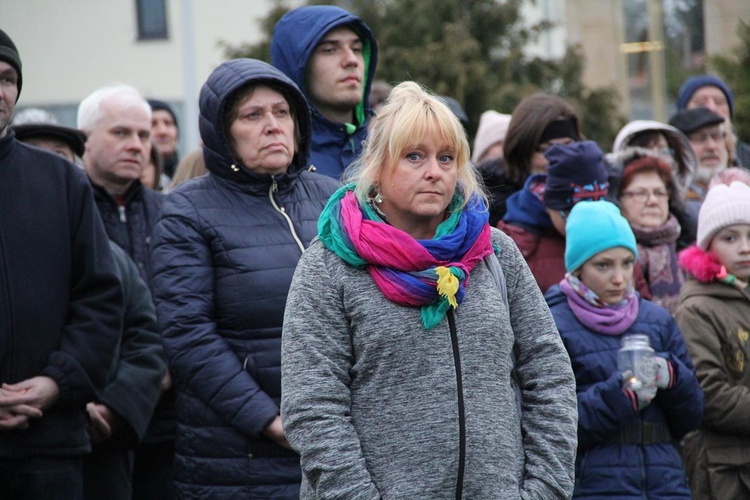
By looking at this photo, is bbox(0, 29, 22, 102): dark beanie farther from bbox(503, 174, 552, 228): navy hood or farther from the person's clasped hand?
the person's clasped hand

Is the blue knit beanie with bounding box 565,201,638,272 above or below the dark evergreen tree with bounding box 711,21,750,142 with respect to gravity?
below

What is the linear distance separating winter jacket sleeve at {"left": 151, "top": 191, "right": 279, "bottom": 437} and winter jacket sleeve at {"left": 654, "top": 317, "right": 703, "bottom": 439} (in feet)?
5.70

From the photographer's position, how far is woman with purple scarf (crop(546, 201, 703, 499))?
5113 mm

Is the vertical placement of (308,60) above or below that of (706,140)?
above

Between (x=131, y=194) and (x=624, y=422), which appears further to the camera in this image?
(x=131, y=194)

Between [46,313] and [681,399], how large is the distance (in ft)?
8.78

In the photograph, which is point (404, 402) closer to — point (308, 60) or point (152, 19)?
point (308, 60)

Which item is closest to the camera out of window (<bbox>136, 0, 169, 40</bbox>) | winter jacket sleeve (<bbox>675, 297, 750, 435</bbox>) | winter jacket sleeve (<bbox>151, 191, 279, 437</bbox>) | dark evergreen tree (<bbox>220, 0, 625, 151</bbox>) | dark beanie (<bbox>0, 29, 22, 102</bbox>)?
winter jacket sleeve (<bbox>151, 191, 279, 437</bbox>)

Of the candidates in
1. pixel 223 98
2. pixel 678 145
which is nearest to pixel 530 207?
pixel 678 145

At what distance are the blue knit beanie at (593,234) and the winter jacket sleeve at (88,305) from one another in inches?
81.8

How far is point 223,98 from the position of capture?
194 inches

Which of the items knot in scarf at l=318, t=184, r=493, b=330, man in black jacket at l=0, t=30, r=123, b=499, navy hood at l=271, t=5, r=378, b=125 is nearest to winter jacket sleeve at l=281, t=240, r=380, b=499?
knot in scarf at l=318, t=184, r=493, b=330

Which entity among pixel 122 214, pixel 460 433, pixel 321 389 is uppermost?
pixel 122 214

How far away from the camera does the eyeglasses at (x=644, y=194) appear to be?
673 cm
